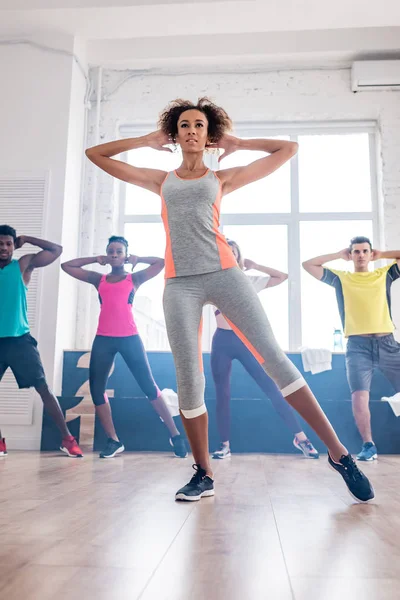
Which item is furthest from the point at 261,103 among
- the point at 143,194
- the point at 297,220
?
the point at 143,194

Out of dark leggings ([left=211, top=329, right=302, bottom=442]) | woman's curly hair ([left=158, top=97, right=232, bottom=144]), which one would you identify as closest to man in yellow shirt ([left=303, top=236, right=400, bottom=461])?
dark leggings ([left=211, top=329, right=302, bottom=442])

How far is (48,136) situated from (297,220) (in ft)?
8.07

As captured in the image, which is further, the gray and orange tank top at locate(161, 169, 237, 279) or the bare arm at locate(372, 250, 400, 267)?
the bare arm at locate(372, 250, 400, 267)

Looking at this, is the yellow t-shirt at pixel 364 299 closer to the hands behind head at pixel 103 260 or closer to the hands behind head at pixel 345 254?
the hands behind head at pixel 345 254

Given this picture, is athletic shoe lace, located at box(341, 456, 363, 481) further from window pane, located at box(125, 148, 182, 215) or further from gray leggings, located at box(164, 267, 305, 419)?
window pane, located at box(125, 148, 182, 215)

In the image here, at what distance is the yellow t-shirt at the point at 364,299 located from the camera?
354 centimetres

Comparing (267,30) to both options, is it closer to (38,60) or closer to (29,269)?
(38,60)

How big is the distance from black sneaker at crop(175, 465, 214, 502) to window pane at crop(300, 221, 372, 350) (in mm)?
3440

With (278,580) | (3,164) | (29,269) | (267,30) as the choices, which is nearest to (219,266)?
(278,580)

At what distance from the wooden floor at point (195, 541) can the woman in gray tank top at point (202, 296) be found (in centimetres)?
18

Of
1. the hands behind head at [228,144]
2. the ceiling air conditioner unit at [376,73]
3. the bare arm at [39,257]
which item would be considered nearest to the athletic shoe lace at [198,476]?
the hands behind head at [228,144]

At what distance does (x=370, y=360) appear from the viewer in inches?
138

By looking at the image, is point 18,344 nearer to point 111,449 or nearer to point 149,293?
point 111,449

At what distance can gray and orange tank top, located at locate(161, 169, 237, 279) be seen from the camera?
5.90 feet
